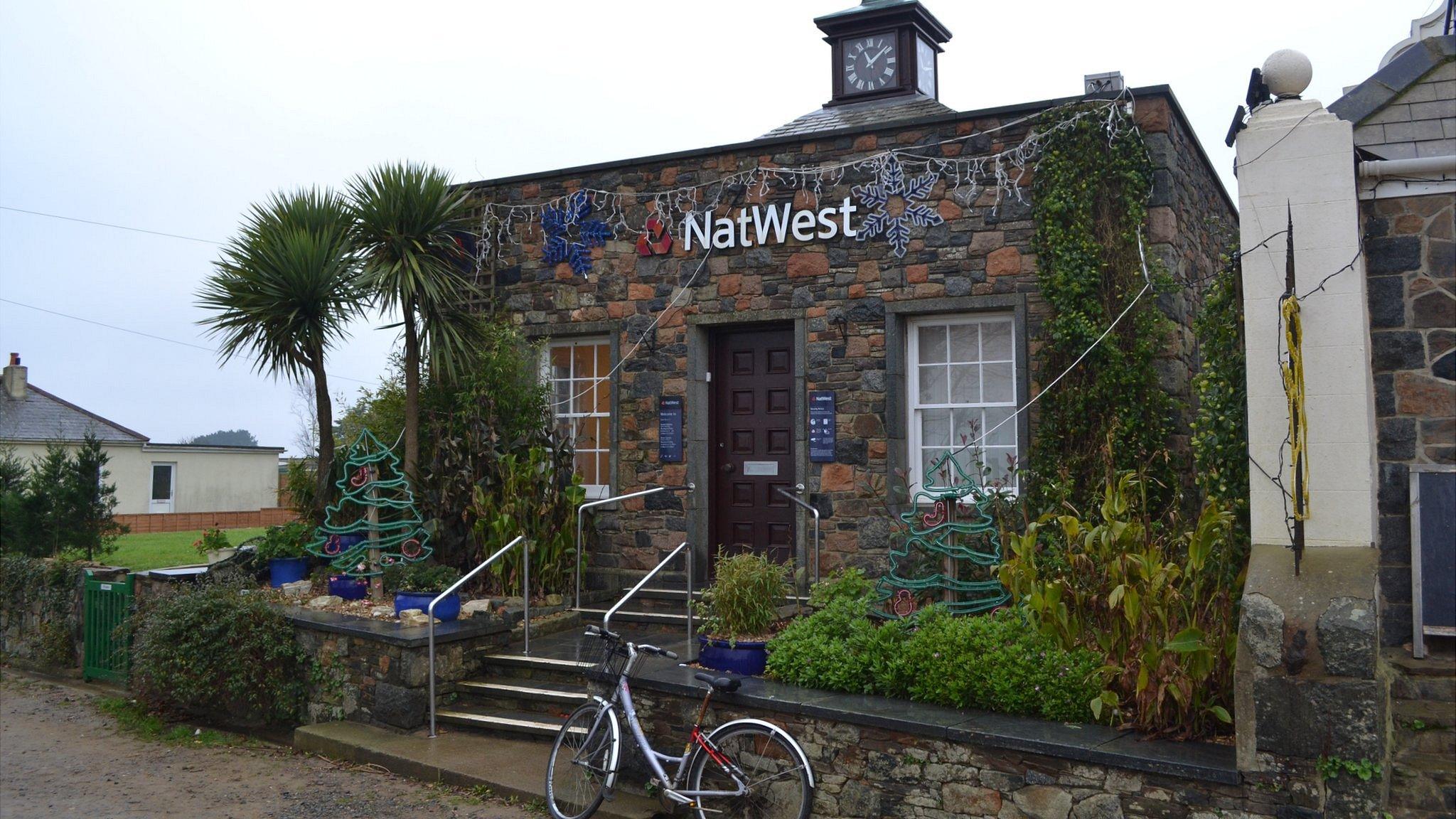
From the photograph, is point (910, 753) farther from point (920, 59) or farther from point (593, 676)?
point (920, 59)

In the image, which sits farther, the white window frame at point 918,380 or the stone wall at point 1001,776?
the white window frame at point 918,380

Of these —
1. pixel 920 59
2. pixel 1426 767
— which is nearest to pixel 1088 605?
pixel 1426 767

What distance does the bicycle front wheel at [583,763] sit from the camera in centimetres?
580

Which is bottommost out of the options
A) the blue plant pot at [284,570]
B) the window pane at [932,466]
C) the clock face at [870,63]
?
the blue plant pot at [284,570]

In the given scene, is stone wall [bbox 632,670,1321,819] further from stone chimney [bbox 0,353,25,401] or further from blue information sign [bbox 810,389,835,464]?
stone chimney [bbox 0,353,25,401]

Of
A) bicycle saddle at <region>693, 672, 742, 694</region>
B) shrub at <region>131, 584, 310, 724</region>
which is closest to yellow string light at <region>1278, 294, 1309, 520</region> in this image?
bicycle saddle at <region>693, 672, 742, 694</region>

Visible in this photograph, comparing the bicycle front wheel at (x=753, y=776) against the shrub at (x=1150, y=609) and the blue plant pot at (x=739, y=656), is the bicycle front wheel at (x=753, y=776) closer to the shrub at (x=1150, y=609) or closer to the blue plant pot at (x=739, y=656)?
the blue plant pot at (x=739, y=656)

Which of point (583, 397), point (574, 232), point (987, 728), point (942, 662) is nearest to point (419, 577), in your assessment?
point (583, 397)

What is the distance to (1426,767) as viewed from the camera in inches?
193

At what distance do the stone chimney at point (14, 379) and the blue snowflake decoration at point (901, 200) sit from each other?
31207 millimetres

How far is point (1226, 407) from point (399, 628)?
5.71 m

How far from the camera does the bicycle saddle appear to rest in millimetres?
5609

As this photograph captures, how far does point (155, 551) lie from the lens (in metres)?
19.5

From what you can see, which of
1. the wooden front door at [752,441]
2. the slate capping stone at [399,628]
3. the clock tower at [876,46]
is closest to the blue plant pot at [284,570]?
the slate capping stone at [399,628]
